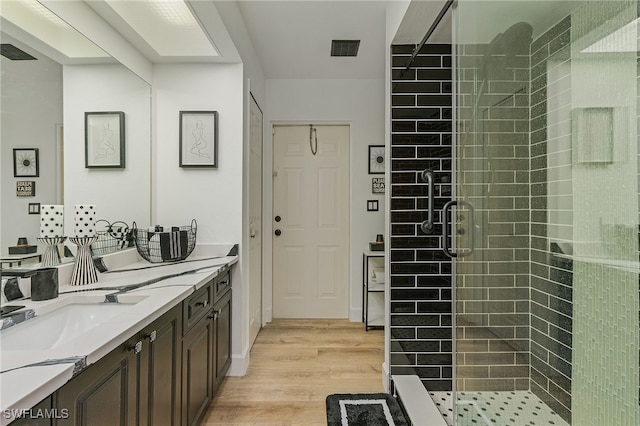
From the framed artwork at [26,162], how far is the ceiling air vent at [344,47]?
90.0 inches

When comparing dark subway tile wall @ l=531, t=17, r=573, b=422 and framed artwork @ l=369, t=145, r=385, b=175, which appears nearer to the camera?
dark subway tile wall @ l=531, t=17, r=573, b=422

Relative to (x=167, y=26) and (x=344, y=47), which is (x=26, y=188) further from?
(x=344, y=47)

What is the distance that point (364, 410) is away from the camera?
81.6 inches

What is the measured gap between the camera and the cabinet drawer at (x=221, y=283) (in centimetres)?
217

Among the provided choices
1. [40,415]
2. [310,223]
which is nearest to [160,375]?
[40,415]

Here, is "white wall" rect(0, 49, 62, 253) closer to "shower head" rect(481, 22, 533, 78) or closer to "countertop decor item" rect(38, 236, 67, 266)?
"countertop decor item" rect(38, 236, 67, 266)

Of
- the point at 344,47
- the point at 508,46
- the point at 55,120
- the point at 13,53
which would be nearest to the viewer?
the point at 508,46

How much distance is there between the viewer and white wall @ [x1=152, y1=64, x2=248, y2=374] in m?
2.63

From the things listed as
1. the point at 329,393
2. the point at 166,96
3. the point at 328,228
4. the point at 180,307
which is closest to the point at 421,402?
the point at 329,393

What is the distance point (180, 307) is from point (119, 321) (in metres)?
0.48

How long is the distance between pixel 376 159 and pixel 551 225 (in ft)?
9.10

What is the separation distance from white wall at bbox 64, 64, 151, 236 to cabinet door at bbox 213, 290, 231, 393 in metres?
Answer: 0.80

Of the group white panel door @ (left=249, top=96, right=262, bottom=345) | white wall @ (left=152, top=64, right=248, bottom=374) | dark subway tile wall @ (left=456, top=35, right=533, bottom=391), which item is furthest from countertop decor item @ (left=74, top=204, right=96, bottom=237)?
dark subway tile wall @ (left=456, top=35, right=533, bottom=391)

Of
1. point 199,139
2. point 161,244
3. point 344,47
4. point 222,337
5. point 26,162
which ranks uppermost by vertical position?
point 344,47
